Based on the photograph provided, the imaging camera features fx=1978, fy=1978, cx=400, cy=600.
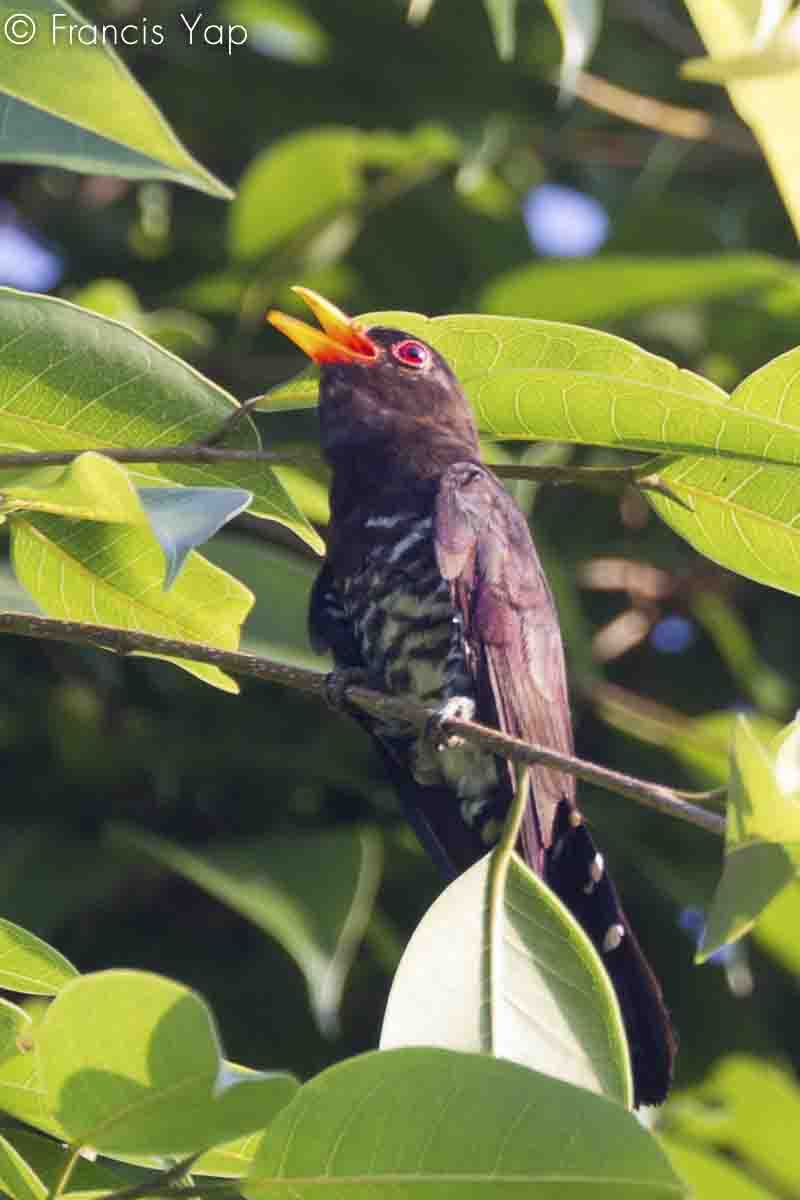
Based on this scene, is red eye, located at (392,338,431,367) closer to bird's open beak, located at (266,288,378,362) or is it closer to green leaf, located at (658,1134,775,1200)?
bird's open beak, located at (266,288,378,362)

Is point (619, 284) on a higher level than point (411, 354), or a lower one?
higher

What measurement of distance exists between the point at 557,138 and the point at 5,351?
3517mm

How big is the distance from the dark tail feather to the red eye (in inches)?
47.8

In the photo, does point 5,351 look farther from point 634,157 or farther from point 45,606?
point 634,157

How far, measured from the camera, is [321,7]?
568 centimetres

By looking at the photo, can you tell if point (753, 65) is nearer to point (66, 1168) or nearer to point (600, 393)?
point (600, 393)

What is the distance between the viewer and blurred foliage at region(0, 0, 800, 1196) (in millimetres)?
4480

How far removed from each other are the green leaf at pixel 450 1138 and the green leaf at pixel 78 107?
43.4 inches

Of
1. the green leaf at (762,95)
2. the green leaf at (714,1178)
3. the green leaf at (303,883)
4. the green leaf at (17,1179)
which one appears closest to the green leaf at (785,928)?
the green leaf at (714,1178)

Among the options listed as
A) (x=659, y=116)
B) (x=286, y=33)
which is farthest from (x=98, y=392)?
(x=286, y=33)

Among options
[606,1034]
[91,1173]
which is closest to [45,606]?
[91,1173]

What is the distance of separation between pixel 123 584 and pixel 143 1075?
0.90 metres

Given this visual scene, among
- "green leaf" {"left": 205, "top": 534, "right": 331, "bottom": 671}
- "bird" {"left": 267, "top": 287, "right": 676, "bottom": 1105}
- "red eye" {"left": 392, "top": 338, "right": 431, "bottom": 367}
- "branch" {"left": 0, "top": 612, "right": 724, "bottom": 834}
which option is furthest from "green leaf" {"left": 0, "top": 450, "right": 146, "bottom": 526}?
"red eye" {"left": 392, "top": 338, "right": 431, "bottom": 367}

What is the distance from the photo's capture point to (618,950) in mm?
3113
